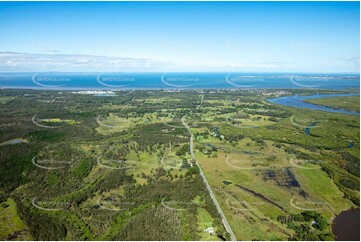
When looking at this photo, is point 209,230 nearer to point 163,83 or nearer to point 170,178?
point 170,178

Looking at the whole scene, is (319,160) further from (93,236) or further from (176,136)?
(93,236)

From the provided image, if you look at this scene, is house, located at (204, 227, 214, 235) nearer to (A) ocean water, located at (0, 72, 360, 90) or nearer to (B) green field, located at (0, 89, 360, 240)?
(B) green field, located at (0, 89, 360, 240)

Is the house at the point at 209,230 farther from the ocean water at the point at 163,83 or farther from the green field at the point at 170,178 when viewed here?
the ocean water at the point at 163,83

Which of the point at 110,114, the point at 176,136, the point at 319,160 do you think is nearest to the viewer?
the point at 319,160

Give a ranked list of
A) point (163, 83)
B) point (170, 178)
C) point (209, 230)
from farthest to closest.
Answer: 1. point (163, 83)
2. point (170, 178)
3. point (209, 230)

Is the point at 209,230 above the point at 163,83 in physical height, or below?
below

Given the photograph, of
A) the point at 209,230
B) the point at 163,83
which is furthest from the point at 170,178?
the point at 163,83

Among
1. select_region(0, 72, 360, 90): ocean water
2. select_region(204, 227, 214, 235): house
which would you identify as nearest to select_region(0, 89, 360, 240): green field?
select_region(204, 227, 214, 235): house

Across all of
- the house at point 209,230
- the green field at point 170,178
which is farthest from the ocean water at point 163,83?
the house at point 209,230

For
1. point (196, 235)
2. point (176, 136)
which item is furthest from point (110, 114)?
point (196, 235)

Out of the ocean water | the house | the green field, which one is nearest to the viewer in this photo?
the house

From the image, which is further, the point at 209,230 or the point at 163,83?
the point at 163,83
